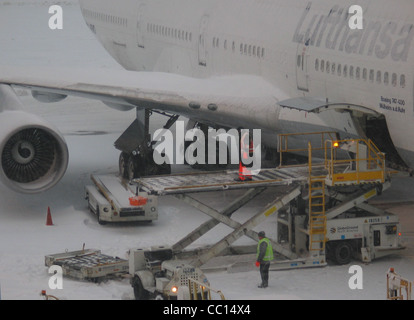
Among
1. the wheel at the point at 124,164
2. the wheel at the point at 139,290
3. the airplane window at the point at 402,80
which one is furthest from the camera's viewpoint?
the wheel at the point at 124,164

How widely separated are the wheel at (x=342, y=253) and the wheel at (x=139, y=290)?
12.3ft

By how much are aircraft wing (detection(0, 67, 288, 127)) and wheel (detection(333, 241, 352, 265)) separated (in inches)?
165

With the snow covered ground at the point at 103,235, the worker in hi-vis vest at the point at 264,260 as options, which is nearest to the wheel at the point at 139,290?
the snow covered ground at the point at 103,235

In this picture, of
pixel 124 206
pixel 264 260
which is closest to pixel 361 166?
pixel 264 260

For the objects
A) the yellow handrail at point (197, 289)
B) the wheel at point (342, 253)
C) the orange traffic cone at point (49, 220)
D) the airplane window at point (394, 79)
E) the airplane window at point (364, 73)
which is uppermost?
the airplane window at point (364, 73)

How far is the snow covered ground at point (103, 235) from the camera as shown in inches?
661

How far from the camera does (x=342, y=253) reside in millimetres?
18328

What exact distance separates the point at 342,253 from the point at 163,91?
645 cm

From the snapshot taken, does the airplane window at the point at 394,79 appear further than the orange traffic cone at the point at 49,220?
No

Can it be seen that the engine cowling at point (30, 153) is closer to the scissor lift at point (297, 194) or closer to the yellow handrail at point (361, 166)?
the scissor lift at point (297, 194)

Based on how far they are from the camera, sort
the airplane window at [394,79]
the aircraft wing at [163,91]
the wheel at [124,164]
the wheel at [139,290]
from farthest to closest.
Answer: the wheel at [124,164], the aircraft wing at [163,91], the airplane window at [394,79], the wheel at [139,290]

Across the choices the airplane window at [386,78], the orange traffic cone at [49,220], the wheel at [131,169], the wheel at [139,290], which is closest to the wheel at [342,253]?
the airplane window at [386,78]

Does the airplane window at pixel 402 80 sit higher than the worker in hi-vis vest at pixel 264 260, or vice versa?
the airplane window at pixel 402 80
